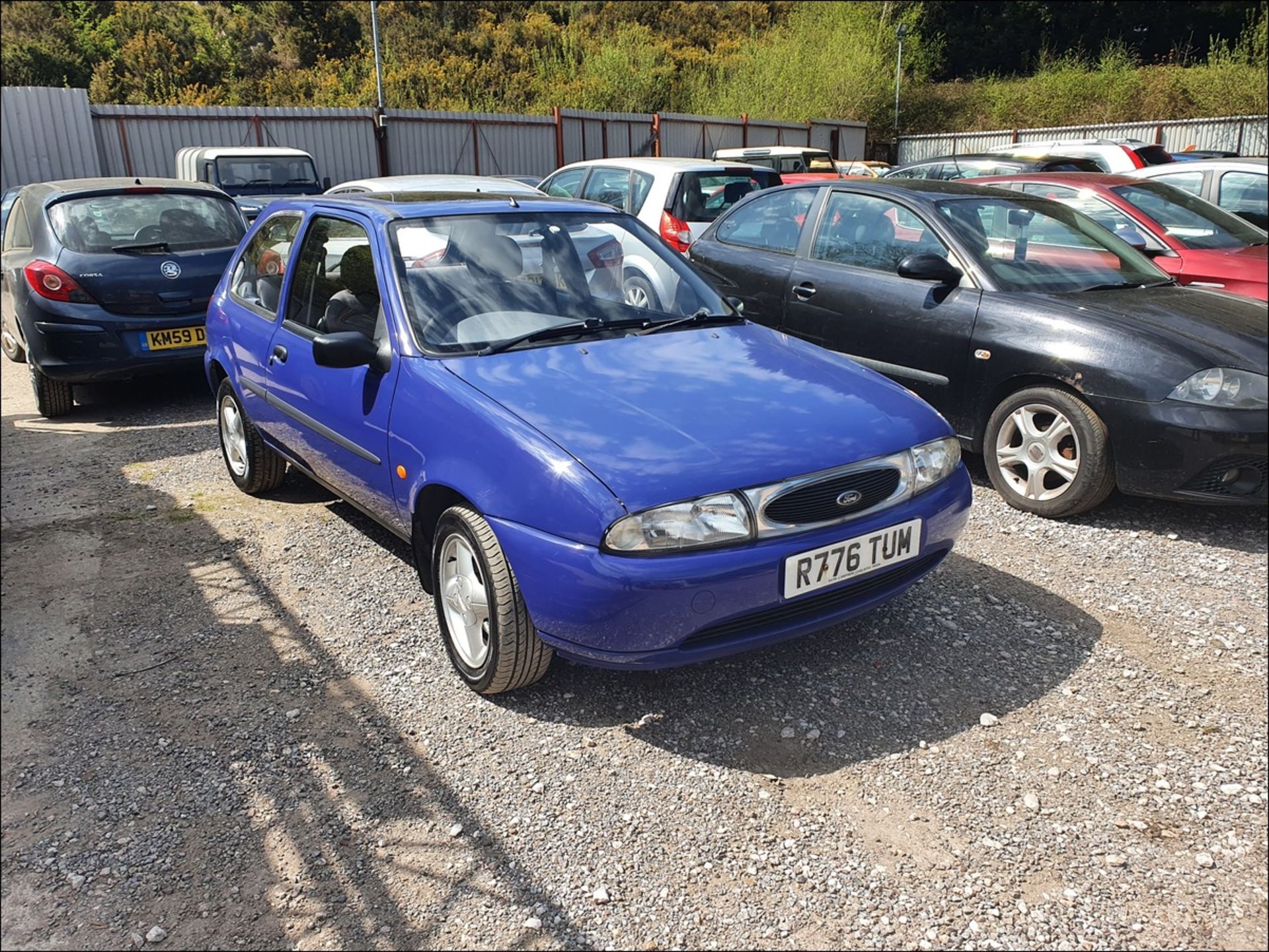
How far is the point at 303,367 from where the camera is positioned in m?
3.96

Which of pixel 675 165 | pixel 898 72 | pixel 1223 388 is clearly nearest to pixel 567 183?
pixel 675 165

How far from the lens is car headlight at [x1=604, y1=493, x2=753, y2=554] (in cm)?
259

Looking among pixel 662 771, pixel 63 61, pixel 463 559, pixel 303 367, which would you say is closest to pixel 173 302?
pixel 303 367

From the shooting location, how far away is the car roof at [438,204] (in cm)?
382

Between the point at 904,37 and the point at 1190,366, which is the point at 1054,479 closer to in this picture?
the point at 1190,366

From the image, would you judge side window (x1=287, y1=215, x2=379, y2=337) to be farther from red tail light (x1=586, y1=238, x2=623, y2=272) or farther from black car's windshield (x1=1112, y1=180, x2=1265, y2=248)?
black car's windshield (x1=1112, y1=180, x2=1265, y2=248)

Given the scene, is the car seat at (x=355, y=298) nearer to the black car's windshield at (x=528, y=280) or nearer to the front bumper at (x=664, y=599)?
the black car's windshield at (x=528, y=280)

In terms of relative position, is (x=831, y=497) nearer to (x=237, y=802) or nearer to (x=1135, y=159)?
(x=237, y=802)

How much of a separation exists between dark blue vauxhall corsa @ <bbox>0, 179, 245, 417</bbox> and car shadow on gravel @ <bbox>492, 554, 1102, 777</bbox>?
4512mm

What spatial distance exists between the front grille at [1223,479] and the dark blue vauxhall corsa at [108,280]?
19.5 ft

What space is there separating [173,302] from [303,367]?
9.91 ft

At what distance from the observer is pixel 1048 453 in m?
4.47

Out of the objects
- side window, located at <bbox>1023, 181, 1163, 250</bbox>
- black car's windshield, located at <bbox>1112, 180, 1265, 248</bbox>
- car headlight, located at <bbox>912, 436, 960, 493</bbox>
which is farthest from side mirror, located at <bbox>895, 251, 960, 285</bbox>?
black car's windshield, located at <bbox>1112, 180, 1265, 248</bbox>

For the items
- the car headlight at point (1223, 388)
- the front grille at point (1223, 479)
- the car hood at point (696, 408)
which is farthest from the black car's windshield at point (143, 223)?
the front grille at point (1223, 479)
